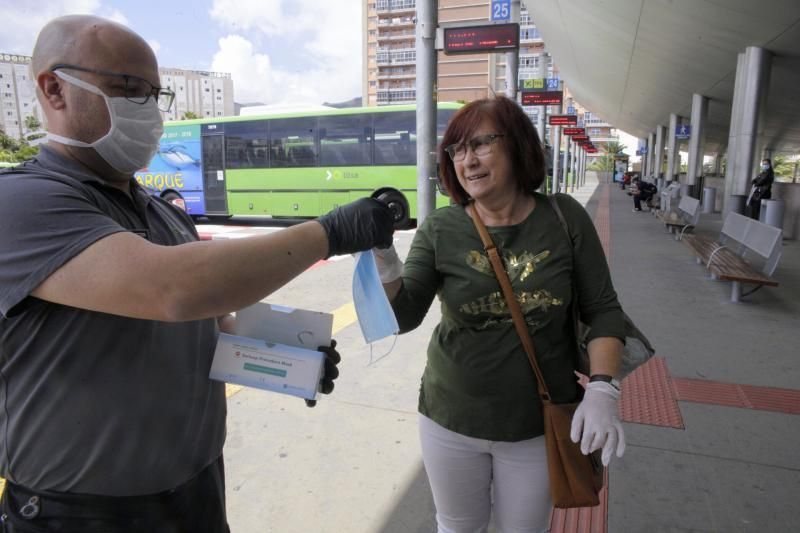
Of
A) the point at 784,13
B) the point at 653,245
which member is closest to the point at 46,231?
the point at 653,245

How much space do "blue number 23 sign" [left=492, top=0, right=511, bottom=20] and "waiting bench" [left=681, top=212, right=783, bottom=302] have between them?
15.6 ft

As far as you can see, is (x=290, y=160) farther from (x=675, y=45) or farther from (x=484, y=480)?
(x=484, y=480)

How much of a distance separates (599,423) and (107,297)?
4.37 ft

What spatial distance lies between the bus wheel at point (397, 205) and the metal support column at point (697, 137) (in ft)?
68.4

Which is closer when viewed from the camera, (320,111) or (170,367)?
(170,367)

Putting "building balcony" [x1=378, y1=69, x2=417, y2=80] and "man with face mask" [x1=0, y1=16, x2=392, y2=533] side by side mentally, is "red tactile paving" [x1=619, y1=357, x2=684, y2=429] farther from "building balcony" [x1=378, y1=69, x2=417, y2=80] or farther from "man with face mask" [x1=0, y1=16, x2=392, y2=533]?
"building balcony" [x1=378, y1=69, x2=417, y2=80]

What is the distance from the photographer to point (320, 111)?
14.2 metres

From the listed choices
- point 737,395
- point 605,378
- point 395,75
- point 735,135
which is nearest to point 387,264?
point 605,378

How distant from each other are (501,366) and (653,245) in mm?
10192

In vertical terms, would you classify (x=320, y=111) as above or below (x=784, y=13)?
below

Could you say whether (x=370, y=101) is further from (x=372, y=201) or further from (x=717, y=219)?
(x=372, y=201)

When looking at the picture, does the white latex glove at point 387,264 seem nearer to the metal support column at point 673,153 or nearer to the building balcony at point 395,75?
the metal support column at point 673,153

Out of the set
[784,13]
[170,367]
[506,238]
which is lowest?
[170,367]

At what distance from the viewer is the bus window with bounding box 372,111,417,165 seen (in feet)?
43.7
